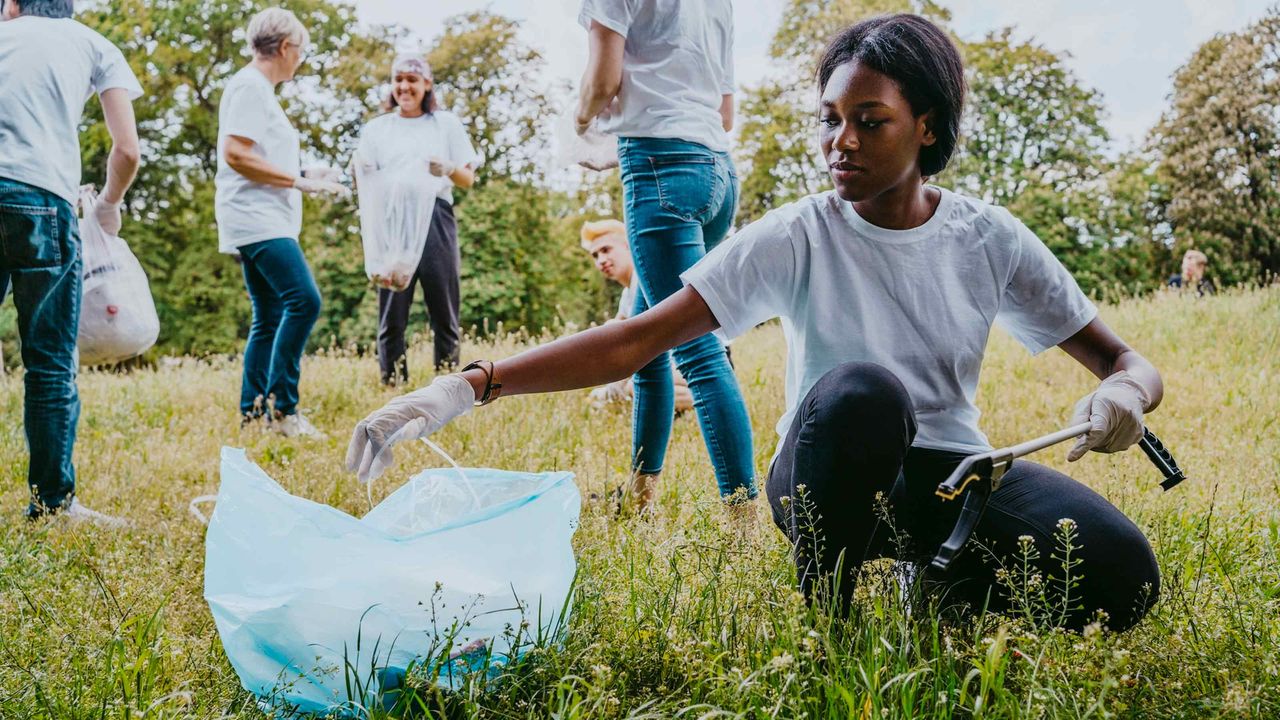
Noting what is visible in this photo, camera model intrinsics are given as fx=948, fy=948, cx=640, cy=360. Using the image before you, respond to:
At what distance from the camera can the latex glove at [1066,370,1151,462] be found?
1.77 m

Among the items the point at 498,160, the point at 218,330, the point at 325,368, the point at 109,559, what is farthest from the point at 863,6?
the point at 109,559

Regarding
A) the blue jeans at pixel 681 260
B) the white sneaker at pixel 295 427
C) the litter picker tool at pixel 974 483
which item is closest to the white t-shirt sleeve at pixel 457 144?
the white sneaker at pixel 295 427

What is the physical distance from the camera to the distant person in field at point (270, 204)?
4.36 meters

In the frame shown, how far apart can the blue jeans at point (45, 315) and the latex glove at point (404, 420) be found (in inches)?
78.2

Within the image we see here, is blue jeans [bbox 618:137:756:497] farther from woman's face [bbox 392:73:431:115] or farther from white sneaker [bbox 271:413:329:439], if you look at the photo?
woman's face [bbox 392:73:431:115]

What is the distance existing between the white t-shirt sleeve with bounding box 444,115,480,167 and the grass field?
180cm

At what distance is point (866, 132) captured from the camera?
1.91 metres

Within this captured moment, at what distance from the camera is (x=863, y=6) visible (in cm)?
2055

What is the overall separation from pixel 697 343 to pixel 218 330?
61.3ft

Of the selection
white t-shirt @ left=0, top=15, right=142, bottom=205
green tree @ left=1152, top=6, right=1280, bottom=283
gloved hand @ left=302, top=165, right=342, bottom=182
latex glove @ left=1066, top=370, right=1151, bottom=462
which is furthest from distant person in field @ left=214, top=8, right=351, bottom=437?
green tree @ left=1152, top=6, right=1280, bottom=283

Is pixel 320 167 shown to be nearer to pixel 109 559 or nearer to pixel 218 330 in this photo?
pixel 109 559

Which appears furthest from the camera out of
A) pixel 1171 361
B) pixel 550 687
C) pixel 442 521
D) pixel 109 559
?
pixel 1171 361

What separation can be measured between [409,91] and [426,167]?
0.44 metres

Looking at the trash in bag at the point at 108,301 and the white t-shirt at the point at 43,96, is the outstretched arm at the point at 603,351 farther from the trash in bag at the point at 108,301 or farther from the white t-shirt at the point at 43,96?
the trash in bag at the point at 108,301
